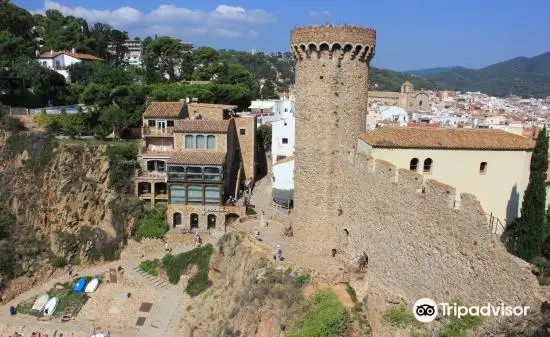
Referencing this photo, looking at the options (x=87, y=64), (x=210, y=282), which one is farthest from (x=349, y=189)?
(x=87, y=64)

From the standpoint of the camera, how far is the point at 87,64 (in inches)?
2442

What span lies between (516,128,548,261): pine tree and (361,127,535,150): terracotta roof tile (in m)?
5.50

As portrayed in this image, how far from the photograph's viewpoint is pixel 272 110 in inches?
2156

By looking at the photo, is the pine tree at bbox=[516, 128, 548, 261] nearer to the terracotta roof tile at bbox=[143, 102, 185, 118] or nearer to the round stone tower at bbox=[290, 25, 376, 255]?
the round stone tower at bbox=[290, 25, 376, 255]

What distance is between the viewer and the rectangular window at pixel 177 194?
34906 mm

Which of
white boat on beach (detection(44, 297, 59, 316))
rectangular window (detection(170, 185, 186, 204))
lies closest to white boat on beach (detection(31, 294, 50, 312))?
white boat on beach (detection(44, 297, 59, 316))

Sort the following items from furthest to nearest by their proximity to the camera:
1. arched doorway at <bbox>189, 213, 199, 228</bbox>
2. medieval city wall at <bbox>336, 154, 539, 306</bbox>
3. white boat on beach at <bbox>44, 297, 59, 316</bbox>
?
arched doorway at <bbox>189, 213, 199, 228</bbox> → white boat on beach at <bbox>44, 297, 59, 316</bbox> → medieval city wall at <bbox>336, 154, 539, 306</bbox>

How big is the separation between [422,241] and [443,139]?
691 cm

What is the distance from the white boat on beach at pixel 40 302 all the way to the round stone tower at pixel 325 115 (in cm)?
1846

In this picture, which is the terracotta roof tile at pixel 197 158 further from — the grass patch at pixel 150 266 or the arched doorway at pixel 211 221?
the grass patch at pixel 150 266

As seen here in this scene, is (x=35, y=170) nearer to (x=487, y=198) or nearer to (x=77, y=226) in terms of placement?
(x=77, y=226)

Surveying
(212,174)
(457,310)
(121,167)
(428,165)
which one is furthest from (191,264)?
(457,310)

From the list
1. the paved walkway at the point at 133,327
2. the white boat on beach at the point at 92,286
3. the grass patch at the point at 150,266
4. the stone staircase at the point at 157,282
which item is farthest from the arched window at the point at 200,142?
the white boat on beach at the point at 92,286

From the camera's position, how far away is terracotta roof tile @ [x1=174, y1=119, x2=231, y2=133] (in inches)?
1414
